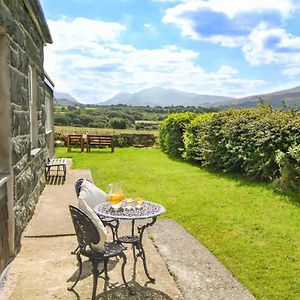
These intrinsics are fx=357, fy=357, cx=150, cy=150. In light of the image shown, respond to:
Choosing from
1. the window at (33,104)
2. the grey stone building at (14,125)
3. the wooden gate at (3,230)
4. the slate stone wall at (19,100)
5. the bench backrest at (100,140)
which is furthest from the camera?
the bench backrest at (100,140)

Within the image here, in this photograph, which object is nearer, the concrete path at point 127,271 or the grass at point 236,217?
the concrete path at point 127,271

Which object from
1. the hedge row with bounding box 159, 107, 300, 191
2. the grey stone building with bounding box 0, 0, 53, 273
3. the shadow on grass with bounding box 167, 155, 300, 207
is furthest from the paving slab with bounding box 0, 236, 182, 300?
the hedge row with bounding box 159, 107, 300, 191

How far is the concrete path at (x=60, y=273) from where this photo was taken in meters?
3.75

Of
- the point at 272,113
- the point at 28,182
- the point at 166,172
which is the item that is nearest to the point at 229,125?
the point at 272,113

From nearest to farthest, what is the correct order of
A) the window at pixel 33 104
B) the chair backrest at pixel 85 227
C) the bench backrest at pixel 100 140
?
the chair backrest at pixel 85 227
the window at pixel 33 104
the bench backrest at pixel 100 140

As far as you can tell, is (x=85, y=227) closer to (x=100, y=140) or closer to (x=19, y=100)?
(x=19, y=100)

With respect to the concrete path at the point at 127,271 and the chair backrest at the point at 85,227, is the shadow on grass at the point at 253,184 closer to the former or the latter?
the concrete path at the point at 127,271

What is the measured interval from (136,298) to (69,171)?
8.73 m

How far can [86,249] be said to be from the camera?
3.75 metres

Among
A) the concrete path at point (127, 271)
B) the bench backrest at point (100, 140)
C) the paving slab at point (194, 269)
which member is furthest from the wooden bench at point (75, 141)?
the paving slab at point (194, 269)

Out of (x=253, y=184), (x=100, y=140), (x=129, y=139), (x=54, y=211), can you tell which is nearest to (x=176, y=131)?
(x=100, y=140)

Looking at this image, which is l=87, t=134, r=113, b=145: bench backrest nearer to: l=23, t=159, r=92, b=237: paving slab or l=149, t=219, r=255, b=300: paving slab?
l=23, t=159, r=92, b=237: paving slab

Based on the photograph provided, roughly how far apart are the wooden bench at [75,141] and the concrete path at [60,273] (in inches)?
511

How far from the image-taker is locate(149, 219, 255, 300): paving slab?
12.8 ft
